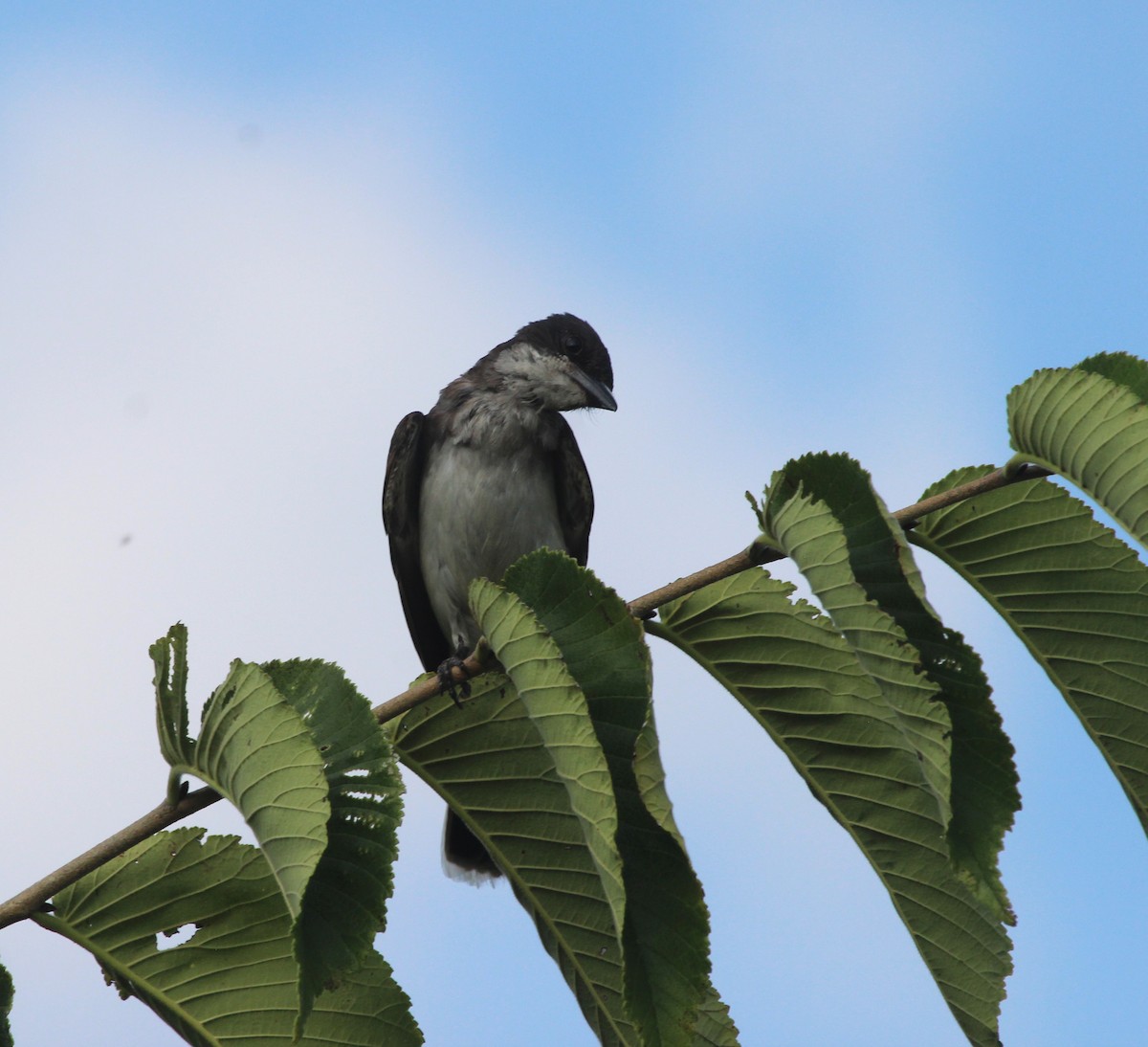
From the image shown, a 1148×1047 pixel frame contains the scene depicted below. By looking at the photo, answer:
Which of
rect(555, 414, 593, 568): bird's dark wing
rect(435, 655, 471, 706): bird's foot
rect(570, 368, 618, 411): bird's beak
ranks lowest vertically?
rect(435, 655, 471, 706): bird's foot

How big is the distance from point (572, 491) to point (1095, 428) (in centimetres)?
474

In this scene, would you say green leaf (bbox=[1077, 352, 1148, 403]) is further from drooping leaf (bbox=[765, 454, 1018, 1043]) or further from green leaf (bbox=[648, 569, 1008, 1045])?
green leaf (bbox=[648, 569, 1008, 1045])

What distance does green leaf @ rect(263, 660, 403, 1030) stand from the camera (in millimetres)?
2057

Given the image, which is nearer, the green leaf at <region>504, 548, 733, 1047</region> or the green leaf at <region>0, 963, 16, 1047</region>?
the green leaf at <region>504, 548, 733, 1047</region>

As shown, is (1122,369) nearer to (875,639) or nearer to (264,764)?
(875,639)

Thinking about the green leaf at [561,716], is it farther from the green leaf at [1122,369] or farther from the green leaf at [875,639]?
the green leaf at [1122,369]

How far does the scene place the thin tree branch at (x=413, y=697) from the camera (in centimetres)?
218

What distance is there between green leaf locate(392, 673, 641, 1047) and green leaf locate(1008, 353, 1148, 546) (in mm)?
899

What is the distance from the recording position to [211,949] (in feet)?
7.86

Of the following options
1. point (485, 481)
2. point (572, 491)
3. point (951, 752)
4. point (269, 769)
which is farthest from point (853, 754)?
point (572, 491)

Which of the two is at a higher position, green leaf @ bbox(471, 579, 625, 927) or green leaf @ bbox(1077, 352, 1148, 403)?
green leaf @ bbox(1077, 352, 1148, 403)

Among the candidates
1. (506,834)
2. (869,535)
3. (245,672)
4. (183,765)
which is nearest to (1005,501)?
(869,535)

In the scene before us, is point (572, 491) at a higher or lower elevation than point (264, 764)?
higher

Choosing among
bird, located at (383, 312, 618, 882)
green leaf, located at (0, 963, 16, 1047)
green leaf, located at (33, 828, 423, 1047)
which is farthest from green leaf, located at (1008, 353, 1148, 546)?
bird, located at (383, 312, 618, 882)
